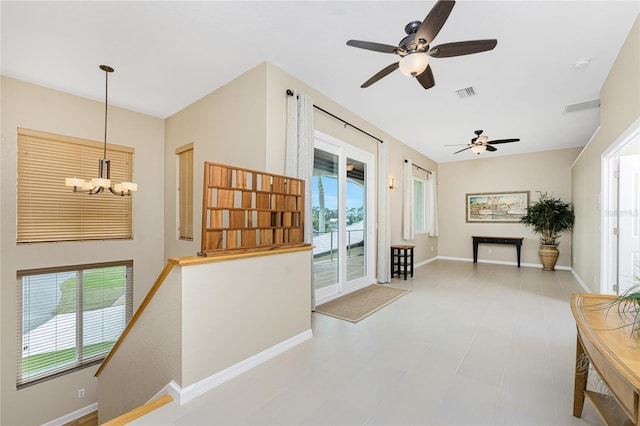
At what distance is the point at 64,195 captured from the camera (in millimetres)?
3947

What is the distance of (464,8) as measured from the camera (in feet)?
7.57

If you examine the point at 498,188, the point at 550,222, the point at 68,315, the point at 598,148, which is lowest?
the point at 68,315

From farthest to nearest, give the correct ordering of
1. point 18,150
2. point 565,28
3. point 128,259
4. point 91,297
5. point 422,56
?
1. point 128,259
2. point 91,297
3. point 18,150
4. point 565,28
5. point 422,56

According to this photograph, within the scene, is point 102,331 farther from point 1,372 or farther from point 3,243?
point 3,243

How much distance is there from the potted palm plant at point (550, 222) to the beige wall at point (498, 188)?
0.29 metres

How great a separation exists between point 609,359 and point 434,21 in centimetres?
201

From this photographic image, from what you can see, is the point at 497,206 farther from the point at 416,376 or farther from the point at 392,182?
the point at 416,376

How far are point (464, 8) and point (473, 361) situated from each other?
299 cm

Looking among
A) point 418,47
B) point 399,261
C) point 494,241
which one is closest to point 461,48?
point 418,47

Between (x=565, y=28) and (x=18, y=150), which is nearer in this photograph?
(x=565, y=28)

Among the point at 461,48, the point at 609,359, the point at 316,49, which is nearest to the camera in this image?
the point at 609,359

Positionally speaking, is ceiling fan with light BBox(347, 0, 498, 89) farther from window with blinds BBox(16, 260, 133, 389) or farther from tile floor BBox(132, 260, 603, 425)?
window with blinds BBox(16, 260, 133, 389)

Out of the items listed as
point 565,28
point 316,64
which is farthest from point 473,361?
point 316,64

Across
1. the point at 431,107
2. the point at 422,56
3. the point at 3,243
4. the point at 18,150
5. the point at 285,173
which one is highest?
the point at 431,107
